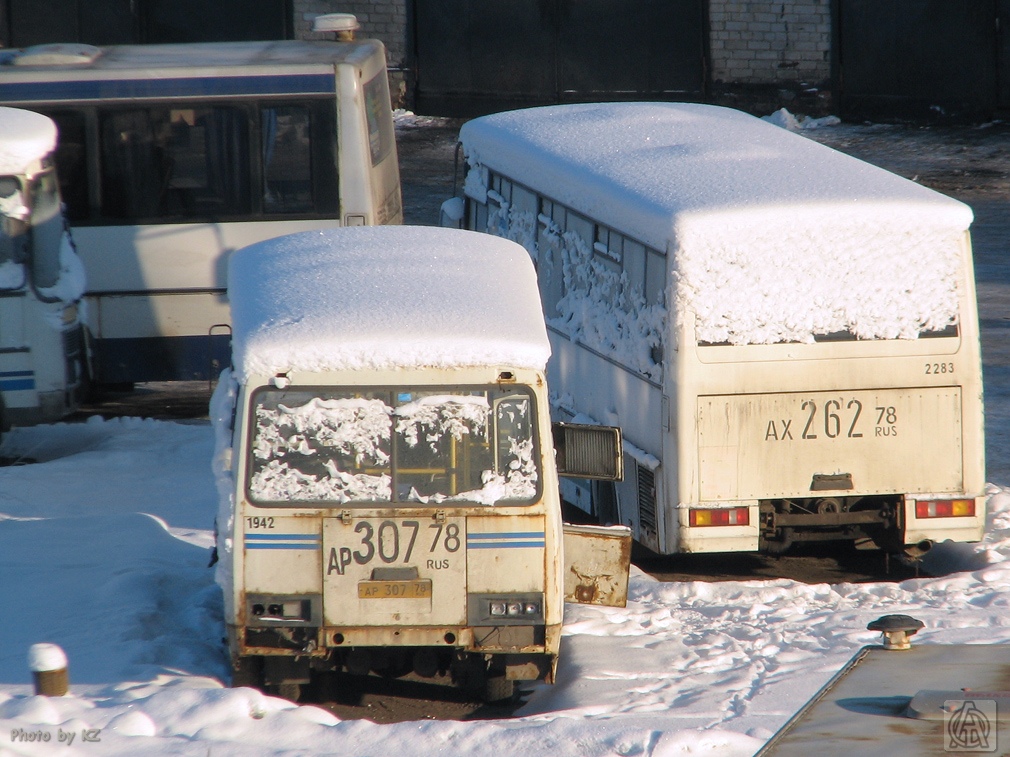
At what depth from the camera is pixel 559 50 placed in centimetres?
2680

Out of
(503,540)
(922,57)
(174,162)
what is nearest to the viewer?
(503,540)

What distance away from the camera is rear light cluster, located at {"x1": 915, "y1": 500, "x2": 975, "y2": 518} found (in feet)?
30.8

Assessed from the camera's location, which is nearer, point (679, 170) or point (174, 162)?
point (679, 170)

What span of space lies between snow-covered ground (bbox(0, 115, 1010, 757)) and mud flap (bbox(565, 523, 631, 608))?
0.41 metres

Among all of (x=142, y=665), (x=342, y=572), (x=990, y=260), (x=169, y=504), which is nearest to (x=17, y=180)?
(x=169, y=504)

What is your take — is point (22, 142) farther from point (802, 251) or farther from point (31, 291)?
point (802, 251)

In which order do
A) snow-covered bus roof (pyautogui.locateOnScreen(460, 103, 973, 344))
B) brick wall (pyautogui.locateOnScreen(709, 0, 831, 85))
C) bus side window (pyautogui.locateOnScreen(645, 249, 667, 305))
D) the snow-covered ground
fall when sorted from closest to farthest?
the snow-covered ground → snow-covered bus roof (pyautogui.locateOnScreen(460, 103, 973, 344)) → bus side window (pyautogui.locateOnScreen(645, 249, 667, 305)) → brick wall (pyautogui.locateOnScreen(709, 0, 831, 85))

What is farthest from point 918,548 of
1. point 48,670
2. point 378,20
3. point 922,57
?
point 378,20

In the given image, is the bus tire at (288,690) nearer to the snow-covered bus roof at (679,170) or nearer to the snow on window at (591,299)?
the snow on window at (591,299)

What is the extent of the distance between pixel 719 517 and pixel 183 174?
681 cm

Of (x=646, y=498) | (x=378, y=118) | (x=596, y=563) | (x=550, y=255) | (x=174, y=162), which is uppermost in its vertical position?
(x=378, y=118)

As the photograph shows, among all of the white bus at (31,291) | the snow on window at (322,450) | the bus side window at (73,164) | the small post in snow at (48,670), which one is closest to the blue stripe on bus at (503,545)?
the snow on window at (322,450)

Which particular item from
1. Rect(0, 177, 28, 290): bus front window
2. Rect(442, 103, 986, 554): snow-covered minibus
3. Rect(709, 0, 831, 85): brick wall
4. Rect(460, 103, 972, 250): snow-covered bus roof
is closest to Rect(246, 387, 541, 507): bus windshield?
Rect(442, 103, 986, 554): snow-covered minibus

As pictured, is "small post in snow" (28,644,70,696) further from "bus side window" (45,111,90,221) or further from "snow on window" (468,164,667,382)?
"bus side window" (45,111,90,221)
